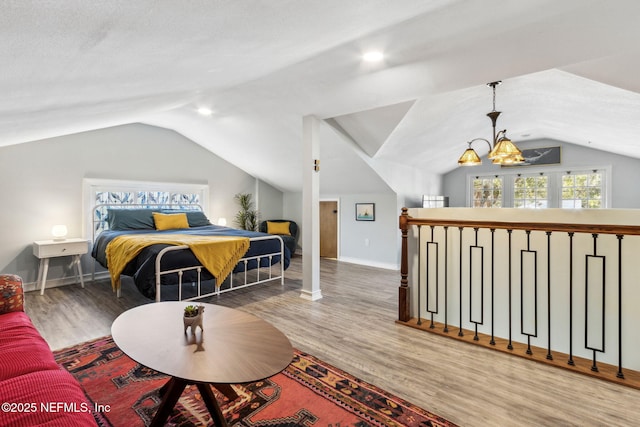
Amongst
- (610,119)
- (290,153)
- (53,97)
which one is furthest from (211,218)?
(610,119)

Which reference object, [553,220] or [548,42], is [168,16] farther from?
[553,220]

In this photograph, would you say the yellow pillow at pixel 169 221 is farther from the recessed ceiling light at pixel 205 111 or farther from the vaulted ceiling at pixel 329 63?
the recessed ceiling light at pixel 205 111

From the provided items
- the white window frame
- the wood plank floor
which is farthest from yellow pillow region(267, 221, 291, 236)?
the wood plank floor

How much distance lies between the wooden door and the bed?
5.55 feet

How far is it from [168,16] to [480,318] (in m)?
3.09

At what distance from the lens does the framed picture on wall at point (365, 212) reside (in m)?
6.00

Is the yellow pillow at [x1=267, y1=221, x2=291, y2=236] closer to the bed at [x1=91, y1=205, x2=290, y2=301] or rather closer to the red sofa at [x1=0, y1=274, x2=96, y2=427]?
the bed at [x1=91, y1=205, x2=290, y2=301]

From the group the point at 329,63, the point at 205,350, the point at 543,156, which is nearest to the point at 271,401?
the point at 205,350

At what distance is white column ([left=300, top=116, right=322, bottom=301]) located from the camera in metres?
3.80

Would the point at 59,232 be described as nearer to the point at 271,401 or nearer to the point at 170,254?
the point at 170,254

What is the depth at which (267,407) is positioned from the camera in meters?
1.75

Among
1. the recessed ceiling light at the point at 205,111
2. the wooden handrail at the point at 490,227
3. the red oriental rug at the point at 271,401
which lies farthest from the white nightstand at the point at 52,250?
the wooden handrail at the point at 490,227

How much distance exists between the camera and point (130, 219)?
189 inches

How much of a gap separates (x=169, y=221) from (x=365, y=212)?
136 inches
